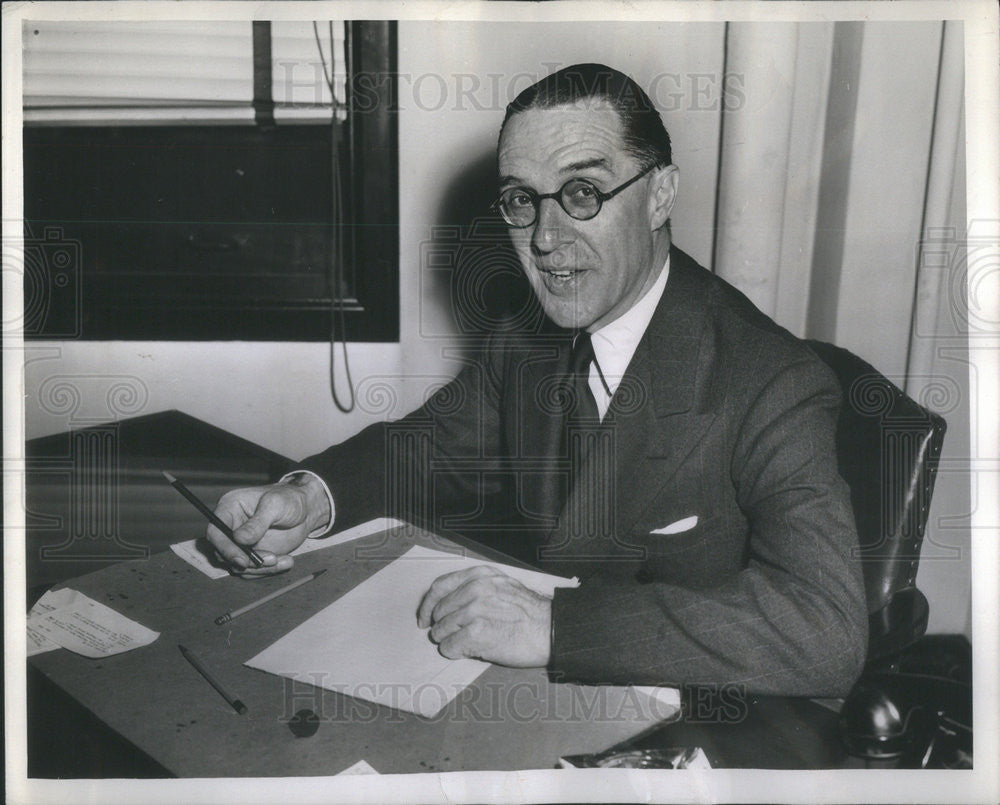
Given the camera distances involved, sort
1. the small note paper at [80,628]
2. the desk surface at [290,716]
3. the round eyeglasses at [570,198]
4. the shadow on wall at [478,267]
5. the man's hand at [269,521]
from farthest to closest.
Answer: the shadow on wall at [478,267], the round eyeglasses at [570,198], the man's hand at [269,521], the small note paper at [80,628], the desk surface at [290,716]

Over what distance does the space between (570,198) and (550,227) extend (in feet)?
0.15

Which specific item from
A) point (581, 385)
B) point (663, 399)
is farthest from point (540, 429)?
point (663, 399)

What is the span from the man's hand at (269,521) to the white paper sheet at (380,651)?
0.44 ft

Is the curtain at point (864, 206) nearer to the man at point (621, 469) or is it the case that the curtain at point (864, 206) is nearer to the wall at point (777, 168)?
the wall at point (777, 168)

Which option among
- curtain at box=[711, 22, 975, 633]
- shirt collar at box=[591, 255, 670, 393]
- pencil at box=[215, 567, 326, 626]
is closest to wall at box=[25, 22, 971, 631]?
curtain at box=[711, 22, 975, 633]

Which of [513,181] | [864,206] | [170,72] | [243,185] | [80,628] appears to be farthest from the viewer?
[243,185]

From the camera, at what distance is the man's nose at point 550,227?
1.03 meters

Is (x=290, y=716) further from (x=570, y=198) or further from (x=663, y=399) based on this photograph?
(x=570, y=198)

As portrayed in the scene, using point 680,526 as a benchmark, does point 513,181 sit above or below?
above

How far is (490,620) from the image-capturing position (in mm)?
769

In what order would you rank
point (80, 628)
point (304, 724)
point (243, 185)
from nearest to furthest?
point (304, 724), point (80, 628), point (243, 185)

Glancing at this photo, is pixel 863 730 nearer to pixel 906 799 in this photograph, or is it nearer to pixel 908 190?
pixel 906 799

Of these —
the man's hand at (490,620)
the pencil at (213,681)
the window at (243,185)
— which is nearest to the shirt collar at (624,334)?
the man's hand at (490,620)

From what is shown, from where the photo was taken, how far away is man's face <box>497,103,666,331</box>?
1.00m
